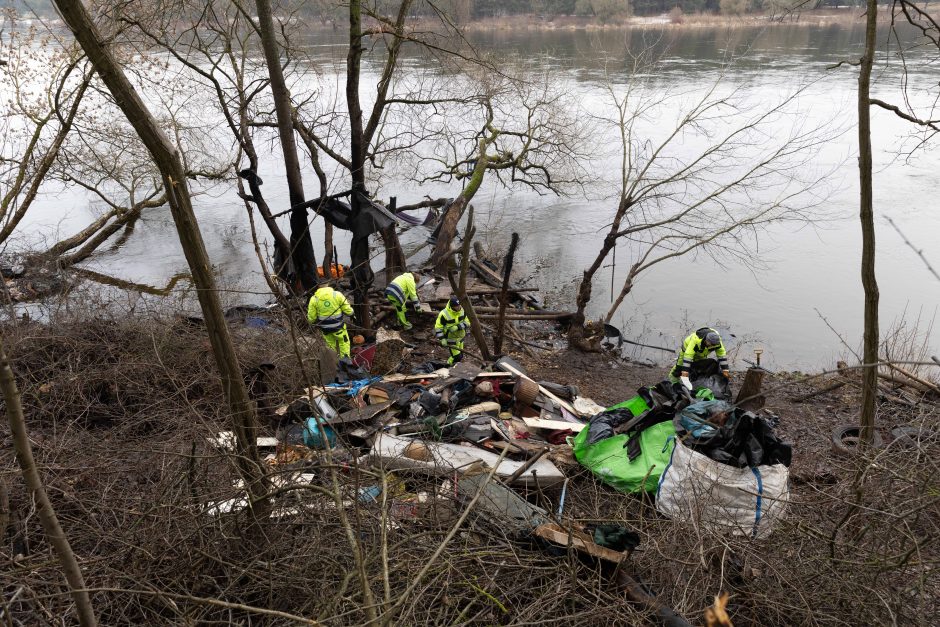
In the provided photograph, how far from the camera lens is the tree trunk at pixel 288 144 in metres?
9.45

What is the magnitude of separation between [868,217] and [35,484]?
200 inches

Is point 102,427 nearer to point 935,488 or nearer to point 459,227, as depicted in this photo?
point 935,488

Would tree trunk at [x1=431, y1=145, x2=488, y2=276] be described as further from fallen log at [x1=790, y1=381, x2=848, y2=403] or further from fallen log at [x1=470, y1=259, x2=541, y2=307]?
fallen log at [x1=790, y1=381, x2=848, y2=403]

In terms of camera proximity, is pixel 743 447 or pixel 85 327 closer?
pixel 743 447

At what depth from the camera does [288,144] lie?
10.2m

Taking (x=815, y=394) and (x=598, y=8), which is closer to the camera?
(x=815, y=394)

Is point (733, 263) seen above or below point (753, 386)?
below

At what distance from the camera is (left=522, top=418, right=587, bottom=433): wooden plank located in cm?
702

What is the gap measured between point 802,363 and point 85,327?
12442mm

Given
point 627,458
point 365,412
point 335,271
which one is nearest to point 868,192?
point 627,458

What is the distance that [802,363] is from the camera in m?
12.6

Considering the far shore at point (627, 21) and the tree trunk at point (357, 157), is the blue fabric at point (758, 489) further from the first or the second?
the far shore at point (627, 21)

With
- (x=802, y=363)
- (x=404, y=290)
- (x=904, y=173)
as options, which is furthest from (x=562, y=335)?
(x=904, y=173)

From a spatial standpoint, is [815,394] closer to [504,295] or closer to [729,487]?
[504,295]
